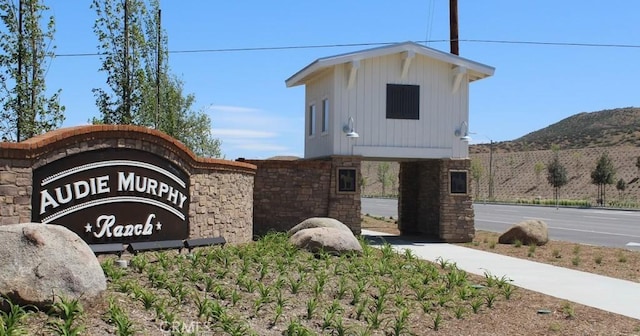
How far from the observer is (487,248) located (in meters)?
18.9

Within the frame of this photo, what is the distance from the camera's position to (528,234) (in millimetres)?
19797

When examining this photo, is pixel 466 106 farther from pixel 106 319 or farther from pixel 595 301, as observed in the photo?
pixel 106 319

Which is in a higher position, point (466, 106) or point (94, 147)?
point (466, 106)

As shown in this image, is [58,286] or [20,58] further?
[20,58]

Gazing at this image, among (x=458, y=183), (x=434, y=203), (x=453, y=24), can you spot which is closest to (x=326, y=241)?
(x=458, y=183)

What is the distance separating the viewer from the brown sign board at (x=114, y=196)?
1055cm

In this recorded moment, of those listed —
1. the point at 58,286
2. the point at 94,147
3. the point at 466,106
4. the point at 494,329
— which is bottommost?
the point at 494,329

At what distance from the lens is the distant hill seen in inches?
3905

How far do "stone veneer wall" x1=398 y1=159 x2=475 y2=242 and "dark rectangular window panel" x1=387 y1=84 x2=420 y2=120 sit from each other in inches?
69.5

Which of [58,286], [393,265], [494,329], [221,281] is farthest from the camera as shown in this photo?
[393,265]

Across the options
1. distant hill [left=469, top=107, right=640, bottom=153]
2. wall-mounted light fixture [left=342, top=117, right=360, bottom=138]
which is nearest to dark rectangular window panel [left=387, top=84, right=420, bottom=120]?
wall-mounted light fixture [left=342, top=117, right=360, bottom=138]

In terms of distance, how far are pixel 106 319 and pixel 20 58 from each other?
10632 millimetres

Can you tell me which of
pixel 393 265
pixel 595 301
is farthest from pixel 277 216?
pixel 595 301

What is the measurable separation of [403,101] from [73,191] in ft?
38.6
